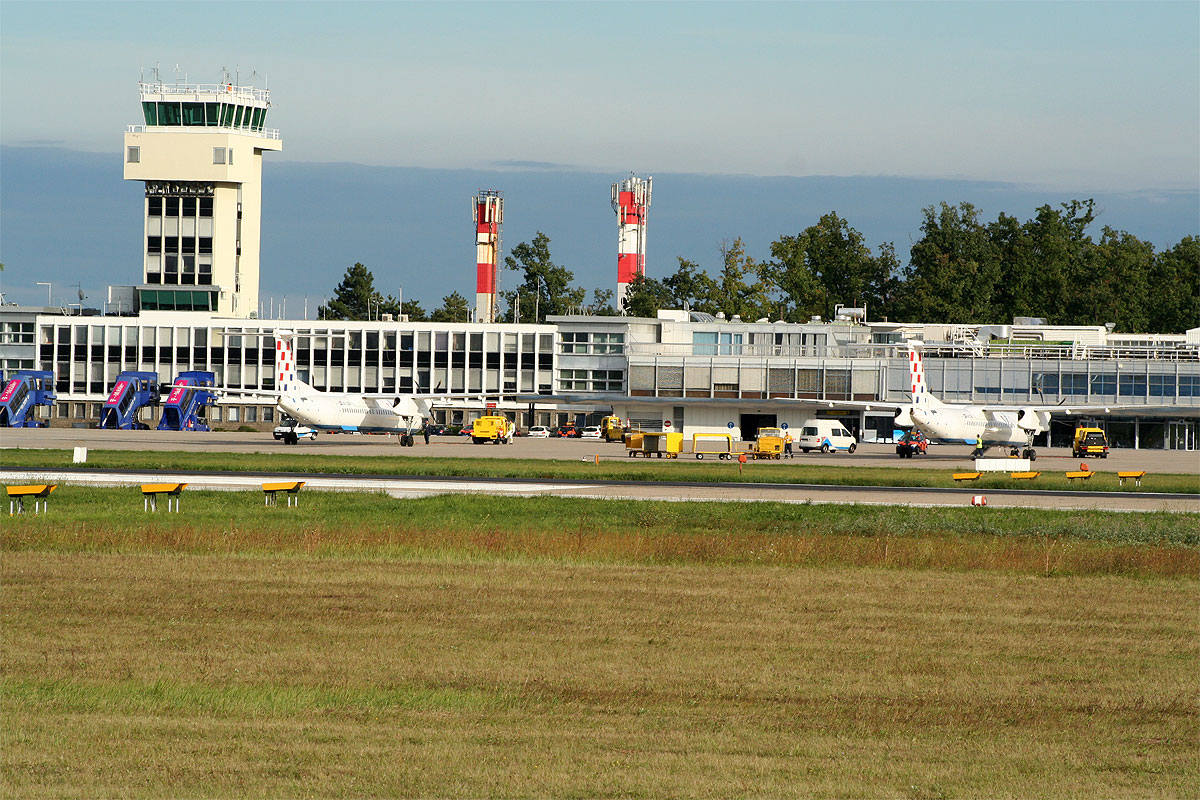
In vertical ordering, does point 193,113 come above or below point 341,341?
above

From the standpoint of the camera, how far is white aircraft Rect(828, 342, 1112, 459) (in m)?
67.0

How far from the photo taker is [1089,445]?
77.6 meters

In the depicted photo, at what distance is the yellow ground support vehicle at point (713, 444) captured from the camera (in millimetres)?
66938

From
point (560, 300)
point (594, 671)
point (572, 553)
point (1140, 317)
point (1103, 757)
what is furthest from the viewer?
point (560, 300)

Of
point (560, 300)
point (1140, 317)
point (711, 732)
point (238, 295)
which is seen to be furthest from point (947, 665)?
point (560, 300)

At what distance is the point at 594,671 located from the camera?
1501cm

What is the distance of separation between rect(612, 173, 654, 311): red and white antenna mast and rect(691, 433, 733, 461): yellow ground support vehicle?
76259mm

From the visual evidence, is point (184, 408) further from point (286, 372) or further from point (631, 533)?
point (631, 533)

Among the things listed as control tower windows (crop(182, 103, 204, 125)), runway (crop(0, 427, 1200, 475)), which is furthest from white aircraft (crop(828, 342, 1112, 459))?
control tower windows (crop(182, 103, 204, 125))

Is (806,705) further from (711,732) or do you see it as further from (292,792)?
(292,792)

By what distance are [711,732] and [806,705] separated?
1.54m

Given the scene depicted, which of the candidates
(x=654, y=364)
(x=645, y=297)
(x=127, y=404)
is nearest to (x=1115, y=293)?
(x=645, y=297)

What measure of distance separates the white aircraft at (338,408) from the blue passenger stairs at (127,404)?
3582 centimetres

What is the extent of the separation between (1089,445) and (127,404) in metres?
76.9
